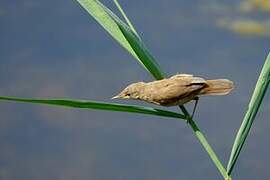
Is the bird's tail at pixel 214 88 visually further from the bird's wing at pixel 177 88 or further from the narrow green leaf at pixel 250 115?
the narrow green leaf at pixel 250 115

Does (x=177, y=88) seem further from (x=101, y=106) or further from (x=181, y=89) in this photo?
(x=101, y=106)

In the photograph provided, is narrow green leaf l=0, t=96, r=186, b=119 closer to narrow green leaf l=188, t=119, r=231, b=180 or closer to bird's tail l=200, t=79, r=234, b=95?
narrow green leaf l=188, t=119, r=231, b=180

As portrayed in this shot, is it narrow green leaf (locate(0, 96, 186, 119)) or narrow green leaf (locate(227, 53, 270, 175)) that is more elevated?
narrow green leaf (locate(0, 96, 186, 119))

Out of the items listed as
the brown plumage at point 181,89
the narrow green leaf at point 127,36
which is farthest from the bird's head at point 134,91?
the narrow green leaf at point 127,36

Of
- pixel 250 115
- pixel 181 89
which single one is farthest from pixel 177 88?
pixel 250 115

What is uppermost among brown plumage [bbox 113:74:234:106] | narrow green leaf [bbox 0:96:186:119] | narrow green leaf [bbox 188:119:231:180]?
narrow green leaf [bbox 0:96:186:119]

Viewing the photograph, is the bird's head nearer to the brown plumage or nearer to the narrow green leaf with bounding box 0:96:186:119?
the brown plumage

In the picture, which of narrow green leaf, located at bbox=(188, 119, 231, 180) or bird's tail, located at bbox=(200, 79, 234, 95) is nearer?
narrow green leaf, located at bbox=(188, 119, 231, 180)

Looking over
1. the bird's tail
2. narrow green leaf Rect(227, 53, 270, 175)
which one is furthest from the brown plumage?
narrow green leaf Rect(227, 53, 270, 175)
